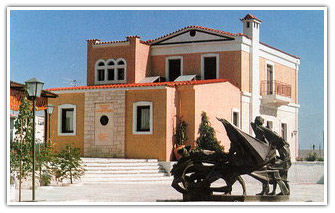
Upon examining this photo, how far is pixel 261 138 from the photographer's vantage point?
1502 centimetres

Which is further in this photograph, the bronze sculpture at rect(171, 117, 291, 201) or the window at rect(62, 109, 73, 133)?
the window at rect(62, 109, 73, 133)

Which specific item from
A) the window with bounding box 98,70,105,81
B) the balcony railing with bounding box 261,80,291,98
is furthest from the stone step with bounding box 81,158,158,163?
the balcony railing with bounding box 261,80,291,98

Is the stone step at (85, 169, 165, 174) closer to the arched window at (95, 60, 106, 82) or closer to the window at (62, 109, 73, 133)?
the window at (62, 109, 73, 133)

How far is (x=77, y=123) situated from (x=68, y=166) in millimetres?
6387

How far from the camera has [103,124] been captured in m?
25.9

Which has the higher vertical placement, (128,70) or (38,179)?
→ (128,70)

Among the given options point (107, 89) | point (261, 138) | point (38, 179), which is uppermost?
point (107, 89)

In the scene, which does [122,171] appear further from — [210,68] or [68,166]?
[210,68]

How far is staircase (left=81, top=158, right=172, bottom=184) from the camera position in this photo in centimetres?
2161

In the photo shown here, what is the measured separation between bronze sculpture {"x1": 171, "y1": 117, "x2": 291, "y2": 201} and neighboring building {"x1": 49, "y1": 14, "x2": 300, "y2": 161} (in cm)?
964

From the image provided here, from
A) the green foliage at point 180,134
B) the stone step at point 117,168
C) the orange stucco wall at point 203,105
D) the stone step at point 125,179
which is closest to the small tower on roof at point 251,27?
the orange stucco wall at point 203,105

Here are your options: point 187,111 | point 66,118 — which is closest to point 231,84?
point 187,111
